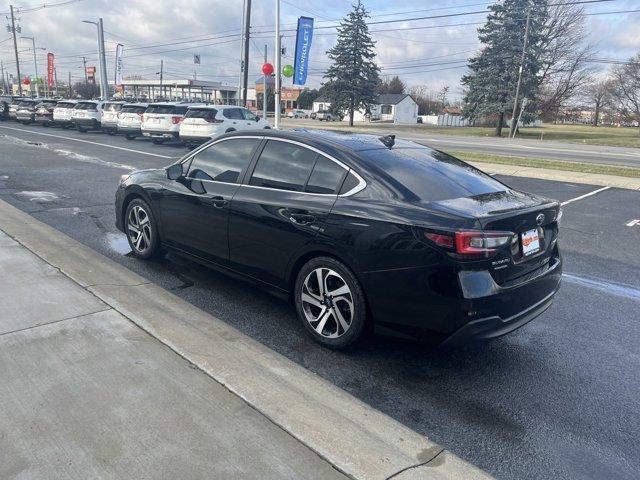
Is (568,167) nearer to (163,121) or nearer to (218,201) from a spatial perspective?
(218,201)

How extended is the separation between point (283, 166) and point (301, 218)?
62cm

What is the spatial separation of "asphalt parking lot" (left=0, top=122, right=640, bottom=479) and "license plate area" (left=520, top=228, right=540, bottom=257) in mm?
845

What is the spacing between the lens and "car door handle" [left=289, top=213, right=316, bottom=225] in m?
3.92

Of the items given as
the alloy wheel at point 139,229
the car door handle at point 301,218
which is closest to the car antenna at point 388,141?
the car door handle at point 301,218

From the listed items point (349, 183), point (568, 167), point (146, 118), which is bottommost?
point (568, 167)

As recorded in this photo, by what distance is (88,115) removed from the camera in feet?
92.6

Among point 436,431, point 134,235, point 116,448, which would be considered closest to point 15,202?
point 134,235

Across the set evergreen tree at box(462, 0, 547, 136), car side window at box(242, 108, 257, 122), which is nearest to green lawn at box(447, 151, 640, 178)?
car side window at box(242, 108, 257, 122)

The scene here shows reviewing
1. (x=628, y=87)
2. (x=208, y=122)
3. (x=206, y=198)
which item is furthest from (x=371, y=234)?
(x=628, y=87)

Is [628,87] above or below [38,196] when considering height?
above

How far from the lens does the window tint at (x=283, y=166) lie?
420 cm

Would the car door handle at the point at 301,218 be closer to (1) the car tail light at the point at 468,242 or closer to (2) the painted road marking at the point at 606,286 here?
(1) the car tail light at the point at 468,242

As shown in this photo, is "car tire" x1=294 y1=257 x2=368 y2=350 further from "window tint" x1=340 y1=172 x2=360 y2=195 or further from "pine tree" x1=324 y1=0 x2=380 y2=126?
"pine tree" x1=324 y1=0 x2=380 y2=126

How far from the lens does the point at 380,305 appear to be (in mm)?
3570
